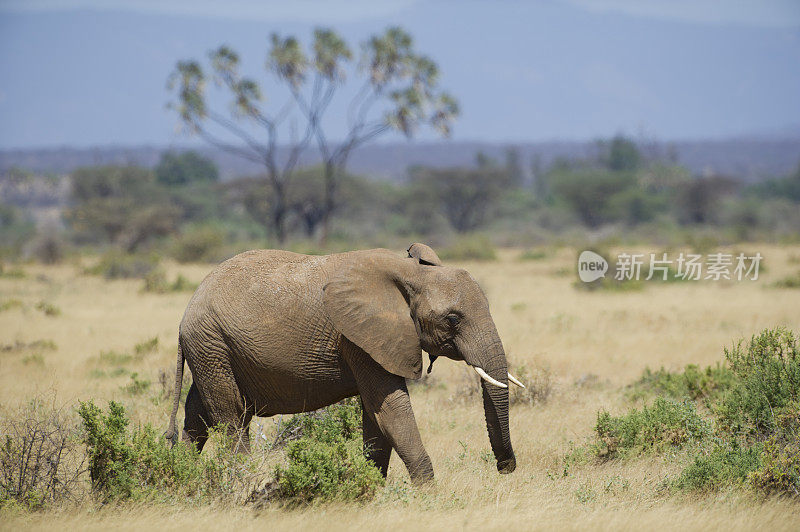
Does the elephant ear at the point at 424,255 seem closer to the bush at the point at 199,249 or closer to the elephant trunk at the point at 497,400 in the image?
the elephant trunk at the point at 497,400

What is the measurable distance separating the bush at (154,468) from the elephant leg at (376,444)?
0.99 m

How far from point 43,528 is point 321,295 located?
2366 millimetres

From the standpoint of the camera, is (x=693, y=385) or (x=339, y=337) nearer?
(x=339, y=337)

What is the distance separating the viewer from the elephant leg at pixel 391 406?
6340 mm

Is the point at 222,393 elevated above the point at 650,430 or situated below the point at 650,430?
above

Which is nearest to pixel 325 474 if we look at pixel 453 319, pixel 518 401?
pixel 453 319

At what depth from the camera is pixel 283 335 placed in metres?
6.45

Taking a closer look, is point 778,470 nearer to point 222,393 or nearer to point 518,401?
point 518,401

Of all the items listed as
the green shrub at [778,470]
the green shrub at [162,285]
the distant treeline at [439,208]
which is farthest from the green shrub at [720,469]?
the distant treeline at [439,208]

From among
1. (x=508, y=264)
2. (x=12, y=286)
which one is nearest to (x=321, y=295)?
(x=12, y=286)

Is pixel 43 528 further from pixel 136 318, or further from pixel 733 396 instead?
pixel 136 318

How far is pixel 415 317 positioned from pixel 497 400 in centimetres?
84

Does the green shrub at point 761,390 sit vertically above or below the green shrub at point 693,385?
above

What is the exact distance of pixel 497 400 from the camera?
6.38 meters
